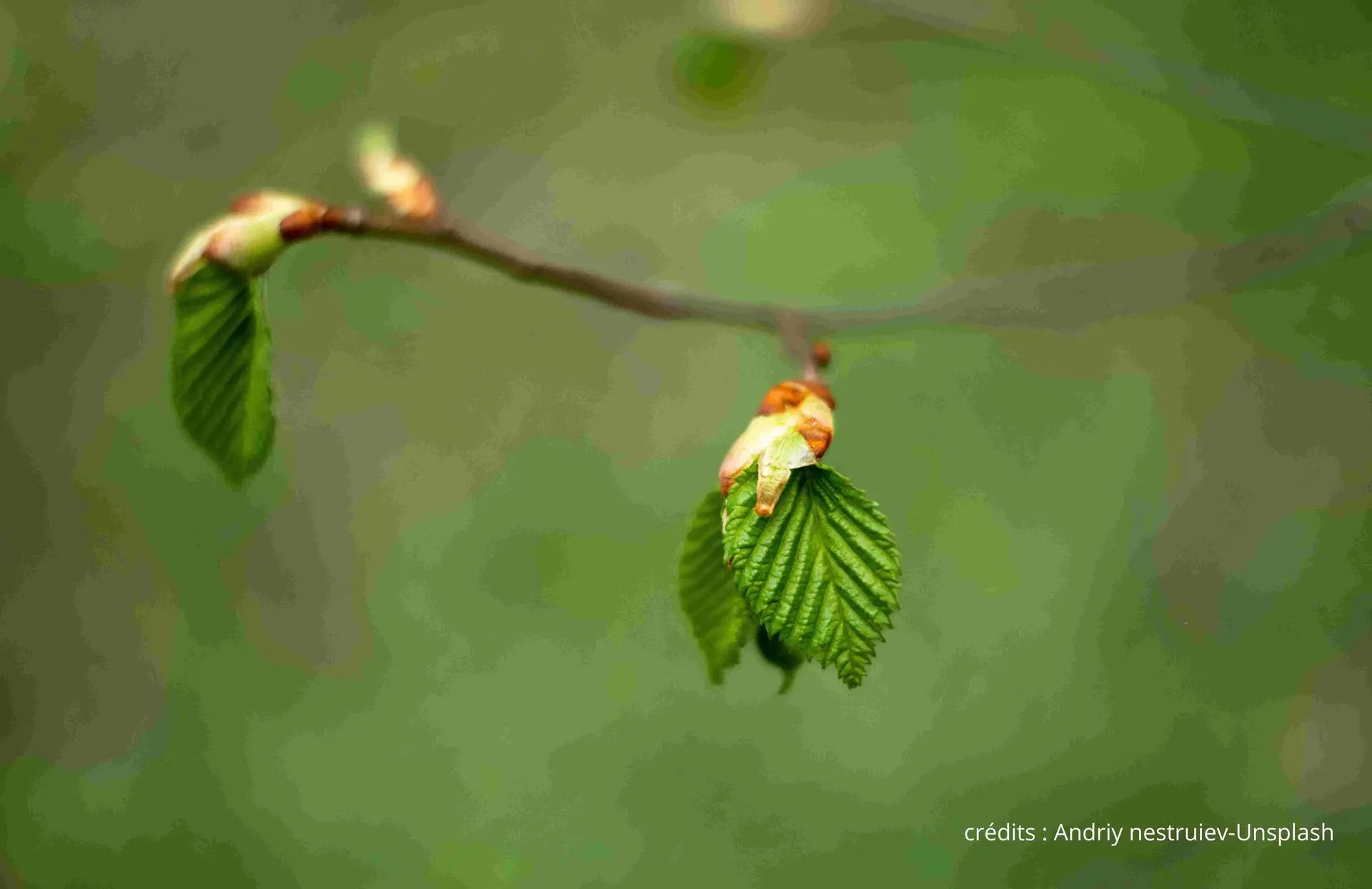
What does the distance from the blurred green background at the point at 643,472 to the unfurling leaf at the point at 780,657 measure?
1.25 metres

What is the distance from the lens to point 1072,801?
209 centimetres

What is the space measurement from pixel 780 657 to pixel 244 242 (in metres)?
0.45

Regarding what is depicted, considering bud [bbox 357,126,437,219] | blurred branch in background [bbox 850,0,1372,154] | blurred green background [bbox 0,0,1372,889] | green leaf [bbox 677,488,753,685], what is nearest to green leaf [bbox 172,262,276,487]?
bud [bbox 357,126,437,219]

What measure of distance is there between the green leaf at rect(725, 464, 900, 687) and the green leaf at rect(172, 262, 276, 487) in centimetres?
38

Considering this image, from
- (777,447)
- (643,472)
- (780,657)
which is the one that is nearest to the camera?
(777,447)

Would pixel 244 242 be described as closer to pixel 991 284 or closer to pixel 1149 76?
pixel 991 284

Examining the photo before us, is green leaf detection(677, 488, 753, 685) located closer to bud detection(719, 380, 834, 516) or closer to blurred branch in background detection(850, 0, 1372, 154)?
bud detection(719, 380, 834, 516)

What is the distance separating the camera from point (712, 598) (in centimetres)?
75

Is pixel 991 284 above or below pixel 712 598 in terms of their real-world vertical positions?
above

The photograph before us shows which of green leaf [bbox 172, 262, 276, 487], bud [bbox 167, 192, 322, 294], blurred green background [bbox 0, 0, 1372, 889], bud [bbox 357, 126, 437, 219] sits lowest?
green leaf [bbox 172, 262, 276, 487]

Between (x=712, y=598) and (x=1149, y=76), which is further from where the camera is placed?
(x=1149, y=76)

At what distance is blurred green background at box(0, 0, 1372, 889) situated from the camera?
84.6 inches

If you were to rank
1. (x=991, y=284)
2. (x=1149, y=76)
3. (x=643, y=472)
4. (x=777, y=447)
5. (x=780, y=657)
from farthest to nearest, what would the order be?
1. (x=643, y=472)
2. (x=1149, y=76)
3. (x=991, y=284)
4. (x=780, y=657)
5. (x=777, y=447)

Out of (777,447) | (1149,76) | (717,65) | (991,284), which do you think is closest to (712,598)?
(777,447)
